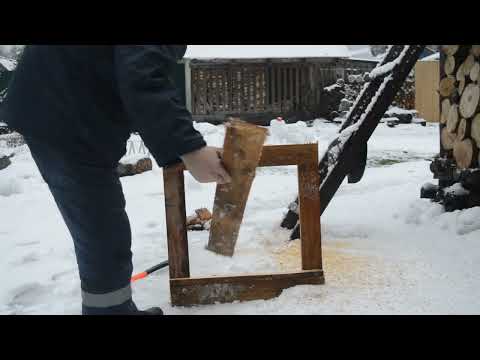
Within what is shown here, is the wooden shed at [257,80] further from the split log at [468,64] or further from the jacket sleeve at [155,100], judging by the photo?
the jacket sleeve at [155,100]

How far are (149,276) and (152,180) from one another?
3.27 meters

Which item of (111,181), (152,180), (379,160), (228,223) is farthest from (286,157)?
(379,160)

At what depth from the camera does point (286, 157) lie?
2.22 metres

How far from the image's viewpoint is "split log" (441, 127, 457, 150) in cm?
360

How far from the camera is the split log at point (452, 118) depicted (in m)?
3.52

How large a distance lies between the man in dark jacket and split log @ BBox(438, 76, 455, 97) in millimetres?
2726

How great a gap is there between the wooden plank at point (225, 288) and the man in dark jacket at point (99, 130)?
0.44 metres

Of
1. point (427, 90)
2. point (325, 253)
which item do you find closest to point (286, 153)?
point (325, 253)

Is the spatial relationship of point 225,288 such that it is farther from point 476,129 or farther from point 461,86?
point 461,86

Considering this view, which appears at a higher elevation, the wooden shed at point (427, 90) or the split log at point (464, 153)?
the split log at point (464, 153)

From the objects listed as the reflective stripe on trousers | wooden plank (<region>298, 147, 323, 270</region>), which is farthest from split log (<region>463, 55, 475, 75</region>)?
the reflective stripe on trousers

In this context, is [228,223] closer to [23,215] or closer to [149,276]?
[149,276]

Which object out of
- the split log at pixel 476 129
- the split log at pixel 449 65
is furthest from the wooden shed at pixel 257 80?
the split log at pixel 476 129

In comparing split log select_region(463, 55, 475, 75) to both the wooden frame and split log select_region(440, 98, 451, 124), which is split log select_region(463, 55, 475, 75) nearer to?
split log select_region(440, 98, 451, 124)
